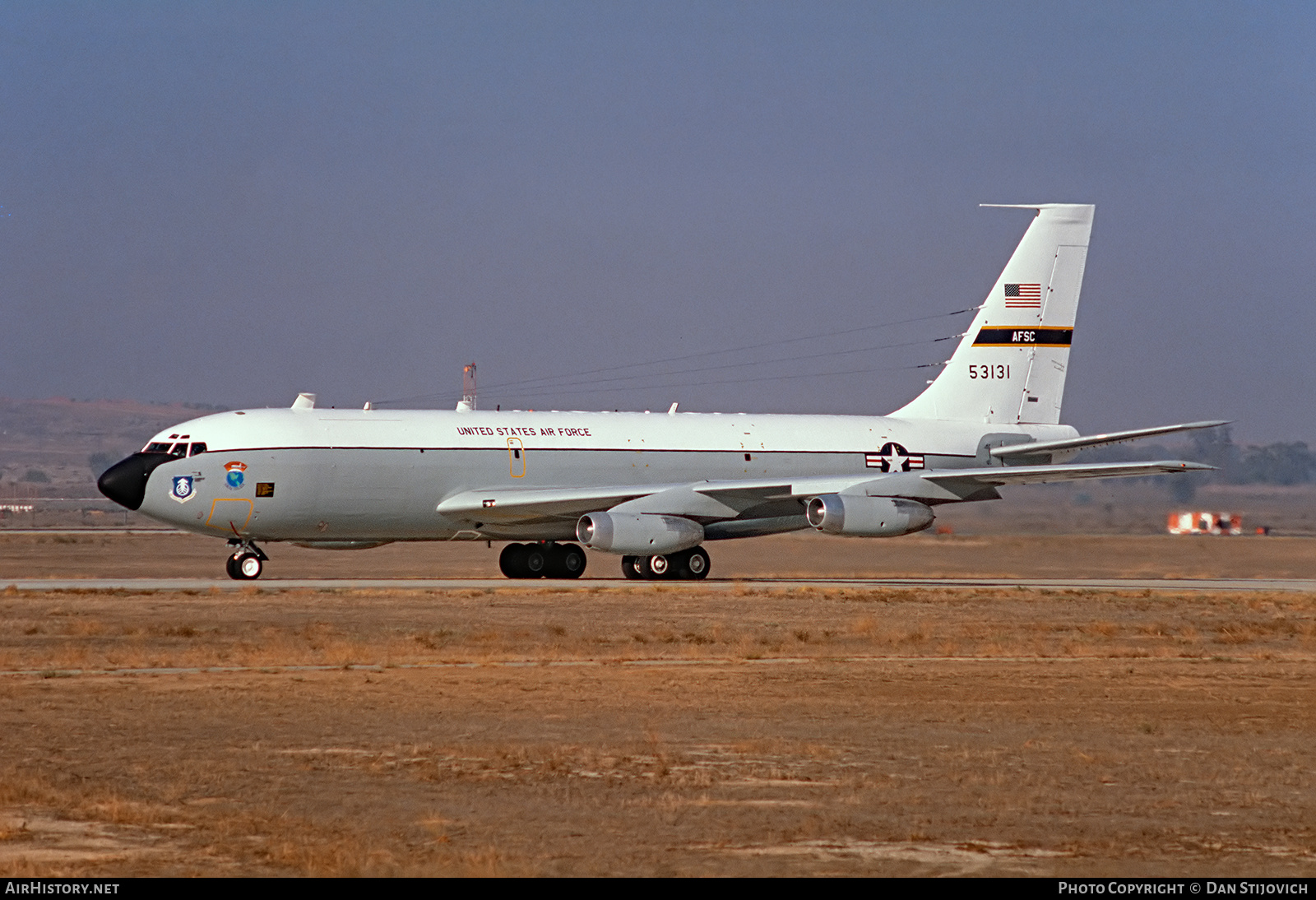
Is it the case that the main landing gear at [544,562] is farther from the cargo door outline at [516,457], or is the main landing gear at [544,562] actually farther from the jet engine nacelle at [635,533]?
the cargo door outline at [516,457]

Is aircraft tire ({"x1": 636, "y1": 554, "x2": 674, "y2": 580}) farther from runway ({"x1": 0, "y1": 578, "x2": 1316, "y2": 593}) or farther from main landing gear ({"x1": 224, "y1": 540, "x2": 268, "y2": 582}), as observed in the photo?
main landing gear ({"x1": 224, "y1": 540, "x2": 268, "y2": 582})

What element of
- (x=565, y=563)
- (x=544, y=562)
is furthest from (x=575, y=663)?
(x=544, y=562)

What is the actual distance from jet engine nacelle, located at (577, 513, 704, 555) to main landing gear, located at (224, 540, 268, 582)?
7.52 m

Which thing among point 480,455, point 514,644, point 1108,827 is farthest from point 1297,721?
point 480,455

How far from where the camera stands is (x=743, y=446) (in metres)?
44.4

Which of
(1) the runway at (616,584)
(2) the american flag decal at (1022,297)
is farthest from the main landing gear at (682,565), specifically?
(2) the american flag decal at (1022,297)

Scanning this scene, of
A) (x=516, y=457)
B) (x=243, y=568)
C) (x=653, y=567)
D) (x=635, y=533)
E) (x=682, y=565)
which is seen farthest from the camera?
(x=682, y=565)

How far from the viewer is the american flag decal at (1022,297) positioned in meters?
48.8

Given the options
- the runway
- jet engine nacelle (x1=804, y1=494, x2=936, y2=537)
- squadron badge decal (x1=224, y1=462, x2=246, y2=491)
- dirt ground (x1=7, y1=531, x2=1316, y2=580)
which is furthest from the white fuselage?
dirt ground (x1=7, y1=531, x2=1316, y2=580)

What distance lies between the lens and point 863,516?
40.6 meters

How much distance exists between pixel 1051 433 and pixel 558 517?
50.2ft

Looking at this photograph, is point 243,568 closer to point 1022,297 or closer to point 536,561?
point 536,561

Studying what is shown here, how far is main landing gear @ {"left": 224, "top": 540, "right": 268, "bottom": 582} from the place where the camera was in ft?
129

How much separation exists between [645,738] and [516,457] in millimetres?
25943
